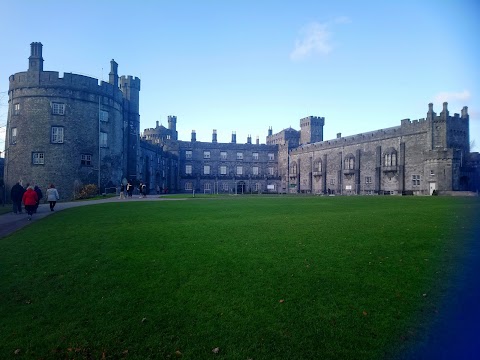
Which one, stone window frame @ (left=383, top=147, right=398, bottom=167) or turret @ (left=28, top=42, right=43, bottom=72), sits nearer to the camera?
turret @ (left=28, top=42, right=43, bottom=72)

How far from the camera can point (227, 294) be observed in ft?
19.6

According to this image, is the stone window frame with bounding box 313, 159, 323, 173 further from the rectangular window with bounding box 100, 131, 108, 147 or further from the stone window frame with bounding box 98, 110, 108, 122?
the stone window frame with bounding box 98, 110, 108, 122

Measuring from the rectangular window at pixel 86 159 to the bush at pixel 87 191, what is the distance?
2.64 m

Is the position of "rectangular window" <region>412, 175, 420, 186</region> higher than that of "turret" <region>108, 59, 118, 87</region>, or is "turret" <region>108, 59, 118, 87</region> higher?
"turret" <region>108, 59, 118, 87</region>

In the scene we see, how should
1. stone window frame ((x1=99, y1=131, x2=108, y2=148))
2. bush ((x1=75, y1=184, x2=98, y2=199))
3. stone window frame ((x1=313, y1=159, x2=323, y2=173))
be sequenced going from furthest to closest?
stone window frame ((x1=313, y1=159, x2=323, y2=173)) → stone window frame ((x1=99, y1=131, x2=108, y2=148)) → bush ((x1=75, y1=184, x2=98, y2=199))

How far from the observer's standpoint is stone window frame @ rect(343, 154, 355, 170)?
5309 centimetres

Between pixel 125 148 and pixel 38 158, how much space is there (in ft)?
34.9

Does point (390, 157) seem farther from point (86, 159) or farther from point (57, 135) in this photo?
point (57, 135)

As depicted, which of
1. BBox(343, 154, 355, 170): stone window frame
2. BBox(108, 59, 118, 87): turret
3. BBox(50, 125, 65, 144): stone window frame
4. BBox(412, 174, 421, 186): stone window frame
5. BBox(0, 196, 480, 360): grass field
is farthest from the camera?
BBox(343, 154, 355, 170): stone window frame

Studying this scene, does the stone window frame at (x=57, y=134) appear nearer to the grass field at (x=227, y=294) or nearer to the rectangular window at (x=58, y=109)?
the rectangular window at (x=58, y=109)

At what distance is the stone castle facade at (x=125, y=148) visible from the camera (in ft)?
115

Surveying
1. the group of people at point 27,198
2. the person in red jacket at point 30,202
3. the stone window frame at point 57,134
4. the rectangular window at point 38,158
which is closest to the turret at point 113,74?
the stone window frame at point 57,134

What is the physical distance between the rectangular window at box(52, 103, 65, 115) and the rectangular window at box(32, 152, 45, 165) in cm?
452

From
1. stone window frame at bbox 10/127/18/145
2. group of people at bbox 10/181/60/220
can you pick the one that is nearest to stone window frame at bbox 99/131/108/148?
stone window frame at bbox 10/127/18/145
